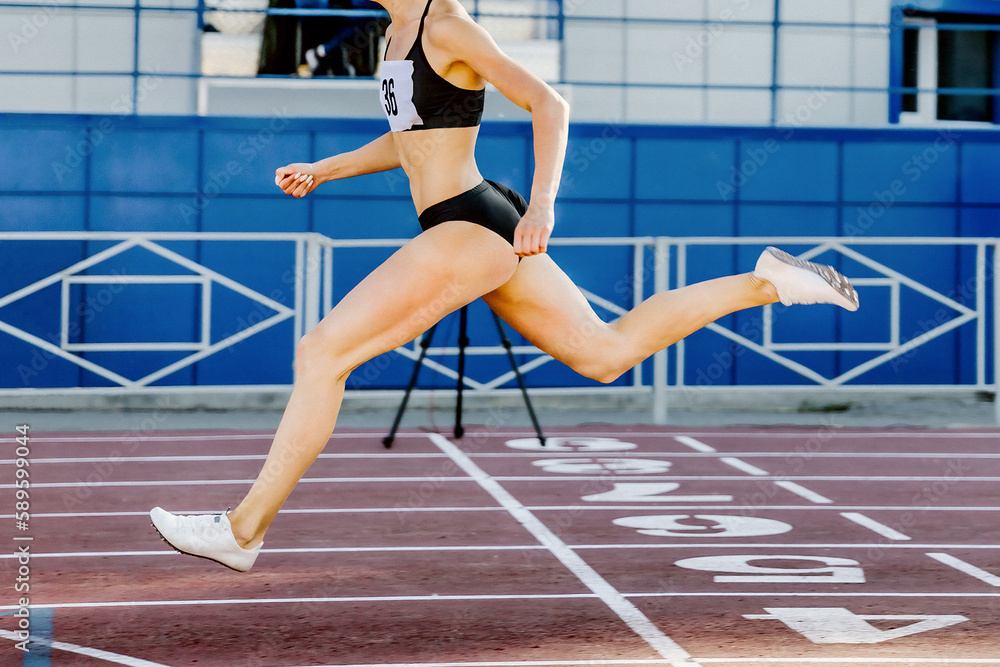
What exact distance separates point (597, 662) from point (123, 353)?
9694 mm

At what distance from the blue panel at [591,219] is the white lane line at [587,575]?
5.60 metres

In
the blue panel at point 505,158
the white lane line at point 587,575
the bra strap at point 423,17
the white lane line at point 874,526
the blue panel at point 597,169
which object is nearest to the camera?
the white lane line at point 587,575

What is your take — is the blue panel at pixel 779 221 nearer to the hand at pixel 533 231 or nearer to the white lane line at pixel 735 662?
the hand at pixel 533 231

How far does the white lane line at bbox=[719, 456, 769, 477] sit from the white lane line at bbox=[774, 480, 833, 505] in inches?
13.6

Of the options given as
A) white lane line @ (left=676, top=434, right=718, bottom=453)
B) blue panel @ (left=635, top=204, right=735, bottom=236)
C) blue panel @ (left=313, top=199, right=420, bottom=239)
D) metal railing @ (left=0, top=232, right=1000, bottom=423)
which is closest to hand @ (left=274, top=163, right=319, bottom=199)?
white lane line @ (left=676, top=434, right=718, bottom=453)

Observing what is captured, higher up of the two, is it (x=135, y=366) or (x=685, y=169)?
(x=685, y=169)

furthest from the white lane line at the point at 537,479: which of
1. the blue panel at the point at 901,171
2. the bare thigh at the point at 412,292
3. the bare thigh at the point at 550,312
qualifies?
the blue panel at the point at 901,171

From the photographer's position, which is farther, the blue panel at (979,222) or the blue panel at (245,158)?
the blue panel at (979,222)

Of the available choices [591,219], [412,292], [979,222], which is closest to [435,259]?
[412,292]

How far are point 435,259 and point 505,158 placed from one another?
8820 millimetres

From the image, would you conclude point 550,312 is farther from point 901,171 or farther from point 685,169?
point 901,171

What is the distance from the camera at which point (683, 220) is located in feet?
41.0

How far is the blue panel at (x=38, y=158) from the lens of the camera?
38.6 ft

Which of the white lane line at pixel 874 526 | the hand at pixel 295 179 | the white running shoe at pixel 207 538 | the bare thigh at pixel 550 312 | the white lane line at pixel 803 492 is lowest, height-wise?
the white lane line at pixel 874 526
